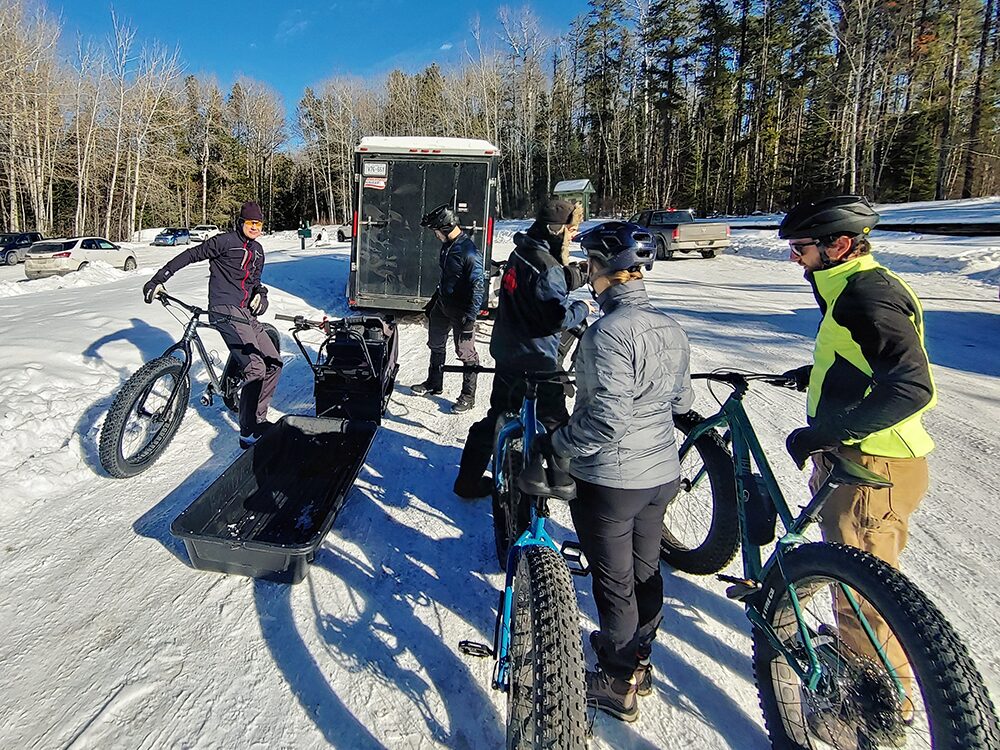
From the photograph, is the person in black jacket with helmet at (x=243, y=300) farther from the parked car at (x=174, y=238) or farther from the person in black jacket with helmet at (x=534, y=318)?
the parked car at (x=174, y=238)

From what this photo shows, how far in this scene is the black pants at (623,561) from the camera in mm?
1999

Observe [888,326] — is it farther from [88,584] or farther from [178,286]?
[178,286]

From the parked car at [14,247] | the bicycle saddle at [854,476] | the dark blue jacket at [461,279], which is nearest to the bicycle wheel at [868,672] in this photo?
the bicycle saddle at [854,476]

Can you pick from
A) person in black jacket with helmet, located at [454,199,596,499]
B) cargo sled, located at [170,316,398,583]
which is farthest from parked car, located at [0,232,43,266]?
person in black jacket with helmet, located at [454,199,596,499]

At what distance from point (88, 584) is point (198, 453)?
152 cm

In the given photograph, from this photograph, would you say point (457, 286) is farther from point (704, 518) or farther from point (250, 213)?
point (704, 518)

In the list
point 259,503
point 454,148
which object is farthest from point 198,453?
point 454,148

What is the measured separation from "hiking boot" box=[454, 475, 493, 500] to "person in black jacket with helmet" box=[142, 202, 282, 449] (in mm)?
1716

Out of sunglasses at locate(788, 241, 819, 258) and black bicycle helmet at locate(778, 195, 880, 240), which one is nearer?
black bicycle helmet at locate(778, 195, 880, 240)

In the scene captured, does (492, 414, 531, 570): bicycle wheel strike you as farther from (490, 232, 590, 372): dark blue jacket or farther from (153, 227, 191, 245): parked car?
(153, 227, 191, 245): parked car

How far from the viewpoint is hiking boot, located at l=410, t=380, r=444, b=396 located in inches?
223

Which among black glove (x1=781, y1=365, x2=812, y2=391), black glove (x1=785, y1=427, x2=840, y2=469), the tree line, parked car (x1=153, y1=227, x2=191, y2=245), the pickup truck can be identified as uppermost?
the tree line

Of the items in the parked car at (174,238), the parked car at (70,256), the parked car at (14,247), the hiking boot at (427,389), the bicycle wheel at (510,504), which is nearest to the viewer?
the bicycle wheel at (510,504)

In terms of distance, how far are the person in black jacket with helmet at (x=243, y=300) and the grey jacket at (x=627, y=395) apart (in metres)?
3.15
